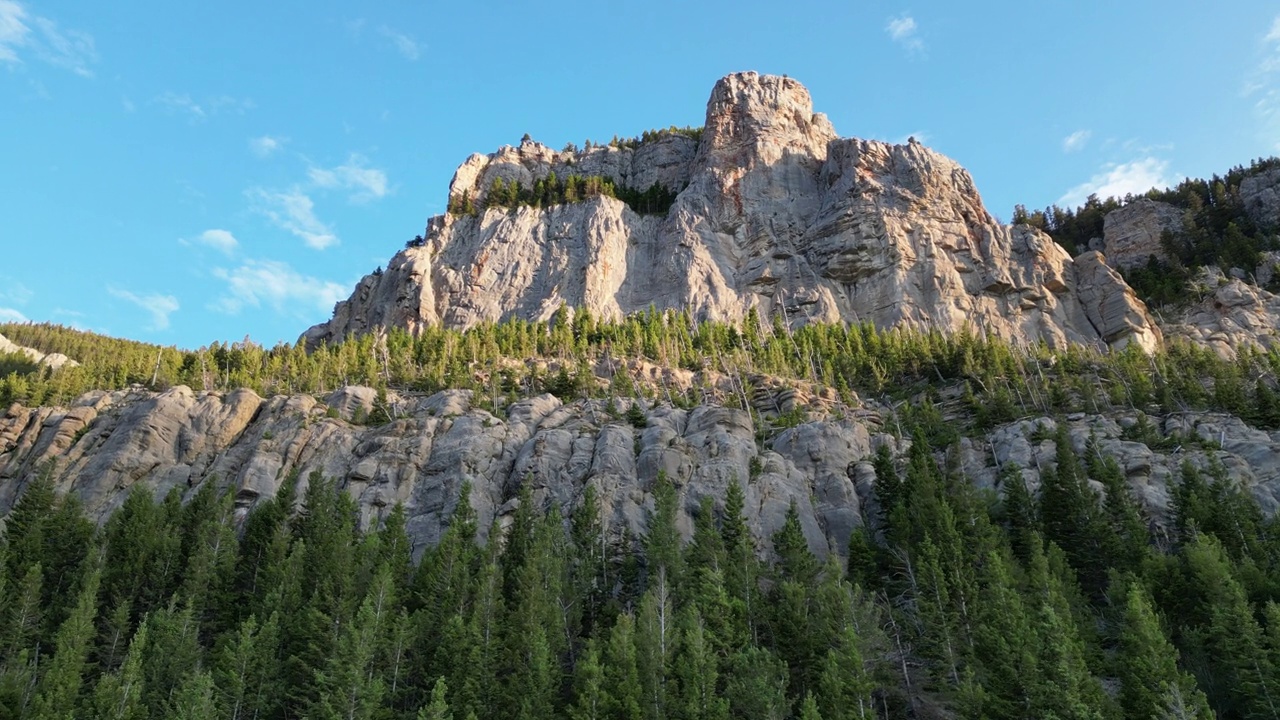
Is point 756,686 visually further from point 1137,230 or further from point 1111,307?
point 1137,230

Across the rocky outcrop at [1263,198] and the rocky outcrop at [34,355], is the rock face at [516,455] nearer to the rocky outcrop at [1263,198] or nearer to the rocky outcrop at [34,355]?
the rocky outcrop at [34,355]

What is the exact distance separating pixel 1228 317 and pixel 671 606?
95310 millimetres

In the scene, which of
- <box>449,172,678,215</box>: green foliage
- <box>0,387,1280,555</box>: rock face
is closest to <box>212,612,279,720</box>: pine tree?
<box>0,387,1280,555</box>: rock face

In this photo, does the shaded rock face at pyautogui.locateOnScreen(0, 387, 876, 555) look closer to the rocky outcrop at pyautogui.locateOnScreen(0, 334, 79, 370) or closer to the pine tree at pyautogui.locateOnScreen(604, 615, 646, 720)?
the pine tree at pyautogui.locateOnScreen(604, 615, 646, 720)

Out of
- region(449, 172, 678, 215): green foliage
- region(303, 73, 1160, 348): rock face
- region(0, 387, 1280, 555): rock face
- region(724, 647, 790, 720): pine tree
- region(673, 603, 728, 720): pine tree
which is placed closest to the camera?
region(724, 647, 790, 720): pine tree

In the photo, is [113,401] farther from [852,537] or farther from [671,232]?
[671,232]

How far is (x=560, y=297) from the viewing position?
5049 inches

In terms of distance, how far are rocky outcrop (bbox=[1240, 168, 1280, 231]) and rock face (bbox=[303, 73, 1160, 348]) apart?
117ft

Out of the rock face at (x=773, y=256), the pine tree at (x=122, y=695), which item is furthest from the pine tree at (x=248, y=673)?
the rock face at (x=773, y=256)

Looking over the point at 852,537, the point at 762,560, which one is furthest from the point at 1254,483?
the point at 762,560

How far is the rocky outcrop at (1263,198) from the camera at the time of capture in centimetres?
13312

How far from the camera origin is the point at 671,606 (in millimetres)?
47625

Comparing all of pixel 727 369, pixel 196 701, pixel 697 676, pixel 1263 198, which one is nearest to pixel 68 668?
pixel 196 701

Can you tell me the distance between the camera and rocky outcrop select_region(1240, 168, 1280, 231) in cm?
13312
